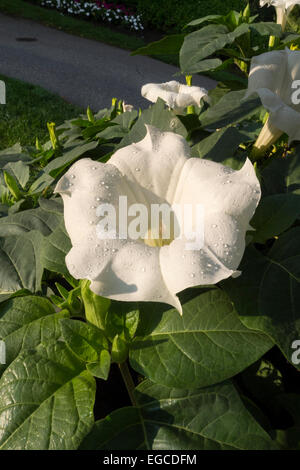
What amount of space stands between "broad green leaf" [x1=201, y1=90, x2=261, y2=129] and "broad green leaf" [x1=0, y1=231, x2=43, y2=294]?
499mm

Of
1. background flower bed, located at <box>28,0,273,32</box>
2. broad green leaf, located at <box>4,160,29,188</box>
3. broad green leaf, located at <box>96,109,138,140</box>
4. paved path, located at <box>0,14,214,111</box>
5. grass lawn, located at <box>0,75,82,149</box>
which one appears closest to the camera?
broad green leaf, located at <box>96,109,138,140</box>

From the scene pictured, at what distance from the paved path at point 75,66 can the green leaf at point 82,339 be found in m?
5.69

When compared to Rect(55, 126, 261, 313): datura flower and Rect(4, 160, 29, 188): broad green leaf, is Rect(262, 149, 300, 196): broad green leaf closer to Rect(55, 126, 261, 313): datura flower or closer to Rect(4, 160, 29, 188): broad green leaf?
Rect(55, 126, 261, 313): datura flower

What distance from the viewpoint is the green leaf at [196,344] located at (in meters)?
0.73

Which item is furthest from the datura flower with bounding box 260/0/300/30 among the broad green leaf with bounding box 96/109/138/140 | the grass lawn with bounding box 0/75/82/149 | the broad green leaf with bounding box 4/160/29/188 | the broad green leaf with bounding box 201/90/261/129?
the grass lawn with bounding box 0/75/82/149

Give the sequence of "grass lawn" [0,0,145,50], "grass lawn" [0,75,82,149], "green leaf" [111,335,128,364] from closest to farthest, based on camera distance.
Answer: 1. "green leaf" [111,335,128,364]
2. "grass lawn" [0,75,82,149]
3. "grass lawn" [0,0,145,50]

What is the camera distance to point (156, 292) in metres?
0.70

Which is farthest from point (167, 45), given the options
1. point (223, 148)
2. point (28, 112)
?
point (28, 112)

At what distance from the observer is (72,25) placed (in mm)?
9477

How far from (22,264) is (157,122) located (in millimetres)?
440

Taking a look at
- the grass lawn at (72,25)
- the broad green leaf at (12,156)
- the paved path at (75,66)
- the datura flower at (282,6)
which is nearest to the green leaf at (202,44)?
the datura flower at (282,6)

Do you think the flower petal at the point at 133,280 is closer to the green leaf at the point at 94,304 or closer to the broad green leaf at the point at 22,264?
the green leaf at the point at 94,304

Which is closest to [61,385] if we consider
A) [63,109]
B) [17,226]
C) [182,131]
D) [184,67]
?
[17,226]

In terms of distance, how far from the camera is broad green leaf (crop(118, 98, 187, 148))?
105 cm
